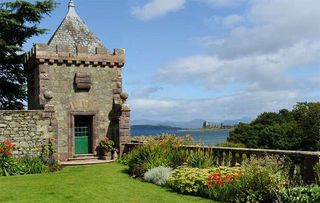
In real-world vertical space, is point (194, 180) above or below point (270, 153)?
below

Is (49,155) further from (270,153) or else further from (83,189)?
(270,153)

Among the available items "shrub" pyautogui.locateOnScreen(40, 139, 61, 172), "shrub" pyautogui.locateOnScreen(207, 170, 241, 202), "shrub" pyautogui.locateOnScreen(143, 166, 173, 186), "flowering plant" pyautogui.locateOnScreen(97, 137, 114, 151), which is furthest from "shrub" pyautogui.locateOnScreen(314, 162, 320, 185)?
"flowering plant" pyautogui.locateOnScreen(97, 137, 114, 151)

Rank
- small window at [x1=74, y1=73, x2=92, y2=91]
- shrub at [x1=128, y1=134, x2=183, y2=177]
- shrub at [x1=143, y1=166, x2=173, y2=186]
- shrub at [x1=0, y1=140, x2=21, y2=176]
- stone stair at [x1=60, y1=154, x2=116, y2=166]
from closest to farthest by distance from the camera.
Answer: shrub at [x1=143, y1=166, x2=173, y2=186] < shrub at [x1=128, y1=134, x2=183, y2=177] < shrub at [x1=0, y1=140, x2=21, y2=176] < stone stair at [x1=60, y1=154, x2=116, y2=166] < small window at [x1=74, y1=73, x2=92, y2=91]

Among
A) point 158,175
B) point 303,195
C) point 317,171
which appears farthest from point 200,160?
point 303,195

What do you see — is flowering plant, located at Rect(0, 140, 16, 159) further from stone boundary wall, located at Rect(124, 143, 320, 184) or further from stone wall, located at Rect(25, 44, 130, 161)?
stone boundary wall, located at Rect(124, 143, 320, 184)

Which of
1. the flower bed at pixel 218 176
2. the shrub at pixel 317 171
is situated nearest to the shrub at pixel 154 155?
the flower bed at pixel 218 176

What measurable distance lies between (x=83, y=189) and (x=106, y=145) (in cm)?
861

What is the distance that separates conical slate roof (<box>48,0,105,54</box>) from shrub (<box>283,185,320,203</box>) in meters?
14.9

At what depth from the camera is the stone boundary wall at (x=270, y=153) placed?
952 cm

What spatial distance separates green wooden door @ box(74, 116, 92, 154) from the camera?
68.3ft

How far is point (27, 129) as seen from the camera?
17953 mm

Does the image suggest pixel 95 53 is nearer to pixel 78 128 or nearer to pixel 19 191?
pixel 78 128

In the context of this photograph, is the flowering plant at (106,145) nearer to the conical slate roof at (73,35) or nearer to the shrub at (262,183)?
the conical slate roof at (73,35)

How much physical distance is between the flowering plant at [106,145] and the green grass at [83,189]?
4463 millimetres
